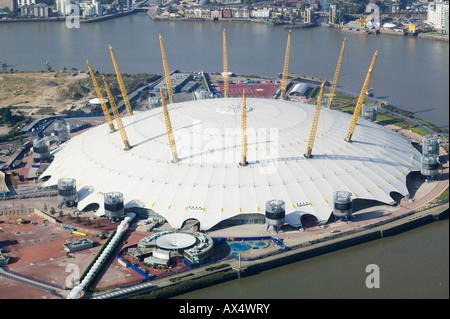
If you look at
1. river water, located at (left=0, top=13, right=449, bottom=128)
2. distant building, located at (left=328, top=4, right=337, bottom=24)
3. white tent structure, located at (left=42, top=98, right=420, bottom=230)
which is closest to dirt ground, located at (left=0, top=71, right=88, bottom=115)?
river water, located at (left=0, top=13, right=449, bottom=128)

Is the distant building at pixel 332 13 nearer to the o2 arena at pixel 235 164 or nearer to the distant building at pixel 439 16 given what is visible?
the distant building at pixel 439 16

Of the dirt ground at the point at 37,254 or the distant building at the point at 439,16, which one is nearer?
the dirt ground at the point at 37,254

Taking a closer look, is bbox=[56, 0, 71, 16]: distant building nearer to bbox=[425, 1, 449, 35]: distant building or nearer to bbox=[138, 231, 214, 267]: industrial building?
bbox=[425, 1, 449, 35]: distant building

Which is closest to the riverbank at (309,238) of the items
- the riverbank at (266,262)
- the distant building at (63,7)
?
the riverbank at (266,262)

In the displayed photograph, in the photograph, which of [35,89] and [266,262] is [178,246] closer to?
[266,262]

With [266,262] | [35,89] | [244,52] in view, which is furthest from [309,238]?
[244,52]

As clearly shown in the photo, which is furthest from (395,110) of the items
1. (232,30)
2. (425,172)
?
(232,30)
